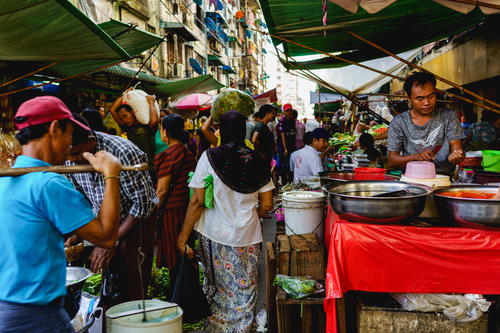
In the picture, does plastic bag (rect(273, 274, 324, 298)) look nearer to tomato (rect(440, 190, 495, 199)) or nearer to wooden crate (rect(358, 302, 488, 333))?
wooden crate (rect(358, 302, 488, 333))

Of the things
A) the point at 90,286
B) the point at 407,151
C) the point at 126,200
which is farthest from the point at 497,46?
the point at 90,286

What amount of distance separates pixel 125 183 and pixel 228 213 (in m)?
1.02

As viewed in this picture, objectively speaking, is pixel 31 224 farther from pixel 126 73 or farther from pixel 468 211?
pixel 126 73

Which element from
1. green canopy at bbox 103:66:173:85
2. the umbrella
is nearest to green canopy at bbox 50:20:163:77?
green canopy at bbox 103:66:173:85

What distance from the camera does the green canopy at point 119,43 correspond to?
6.70 m

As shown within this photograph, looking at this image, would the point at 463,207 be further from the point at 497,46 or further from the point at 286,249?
the point at 497,46

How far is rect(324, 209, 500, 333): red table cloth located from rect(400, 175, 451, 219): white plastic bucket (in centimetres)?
31

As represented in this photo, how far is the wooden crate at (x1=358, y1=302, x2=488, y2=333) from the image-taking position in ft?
8.32

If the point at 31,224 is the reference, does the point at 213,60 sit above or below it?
above

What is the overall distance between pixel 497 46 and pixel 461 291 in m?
A: 6.62

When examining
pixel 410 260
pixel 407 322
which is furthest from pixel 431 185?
pixel 407 322

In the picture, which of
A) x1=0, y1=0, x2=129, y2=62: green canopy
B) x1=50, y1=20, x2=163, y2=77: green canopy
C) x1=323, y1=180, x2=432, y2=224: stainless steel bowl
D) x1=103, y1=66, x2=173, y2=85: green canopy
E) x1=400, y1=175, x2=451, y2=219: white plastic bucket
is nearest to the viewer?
x1=323, y1=180, x2=432, y2=224: stainless steel bowl

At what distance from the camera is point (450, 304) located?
260cm

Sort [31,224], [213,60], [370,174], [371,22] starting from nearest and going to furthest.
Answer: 1. [31,224]
2. [370,174]
3. [371,22]
4. [213,60]
